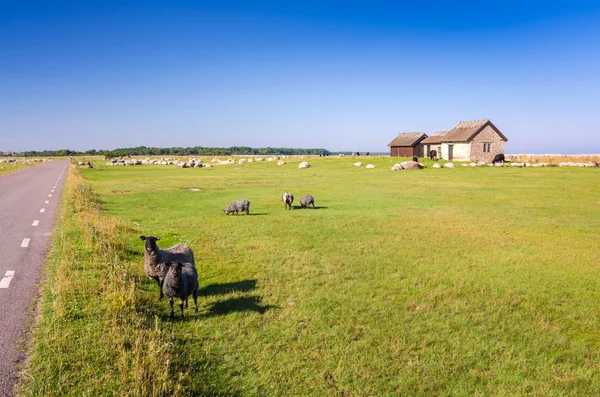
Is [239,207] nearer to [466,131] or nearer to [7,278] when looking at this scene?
[7,278]

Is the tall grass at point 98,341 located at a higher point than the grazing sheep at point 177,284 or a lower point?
lower

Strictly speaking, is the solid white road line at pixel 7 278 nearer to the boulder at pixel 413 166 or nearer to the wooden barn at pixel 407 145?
the boulder at pixel 413 166

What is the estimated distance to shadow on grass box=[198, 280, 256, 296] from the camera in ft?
37.6

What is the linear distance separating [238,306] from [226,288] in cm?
147

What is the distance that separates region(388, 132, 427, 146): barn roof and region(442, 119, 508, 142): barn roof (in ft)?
26.5

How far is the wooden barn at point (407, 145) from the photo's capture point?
8844 centimetres

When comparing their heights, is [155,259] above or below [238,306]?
above

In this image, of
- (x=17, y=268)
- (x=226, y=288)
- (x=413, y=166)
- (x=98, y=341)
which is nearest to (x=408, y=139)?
(x=413, y=166)

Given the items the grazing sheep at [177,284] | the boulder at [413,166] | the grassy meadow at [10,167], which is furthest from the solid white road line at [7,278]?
the grassy meadow at [10,167]

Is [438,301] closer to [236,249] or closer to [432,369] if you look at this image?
[432,369]

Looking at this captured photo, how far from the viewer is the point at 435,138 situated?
84.0m

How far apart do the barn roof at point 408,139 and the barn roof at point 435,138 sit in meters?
1.67

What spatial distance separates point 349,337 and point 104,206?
88.3 feet

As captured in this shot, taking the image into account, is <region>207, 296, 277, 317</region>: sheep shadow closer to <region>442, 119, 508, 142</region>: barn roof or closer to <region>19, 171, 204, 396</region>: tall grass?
<region>19, 171, 204, 396</region>: tall grass
